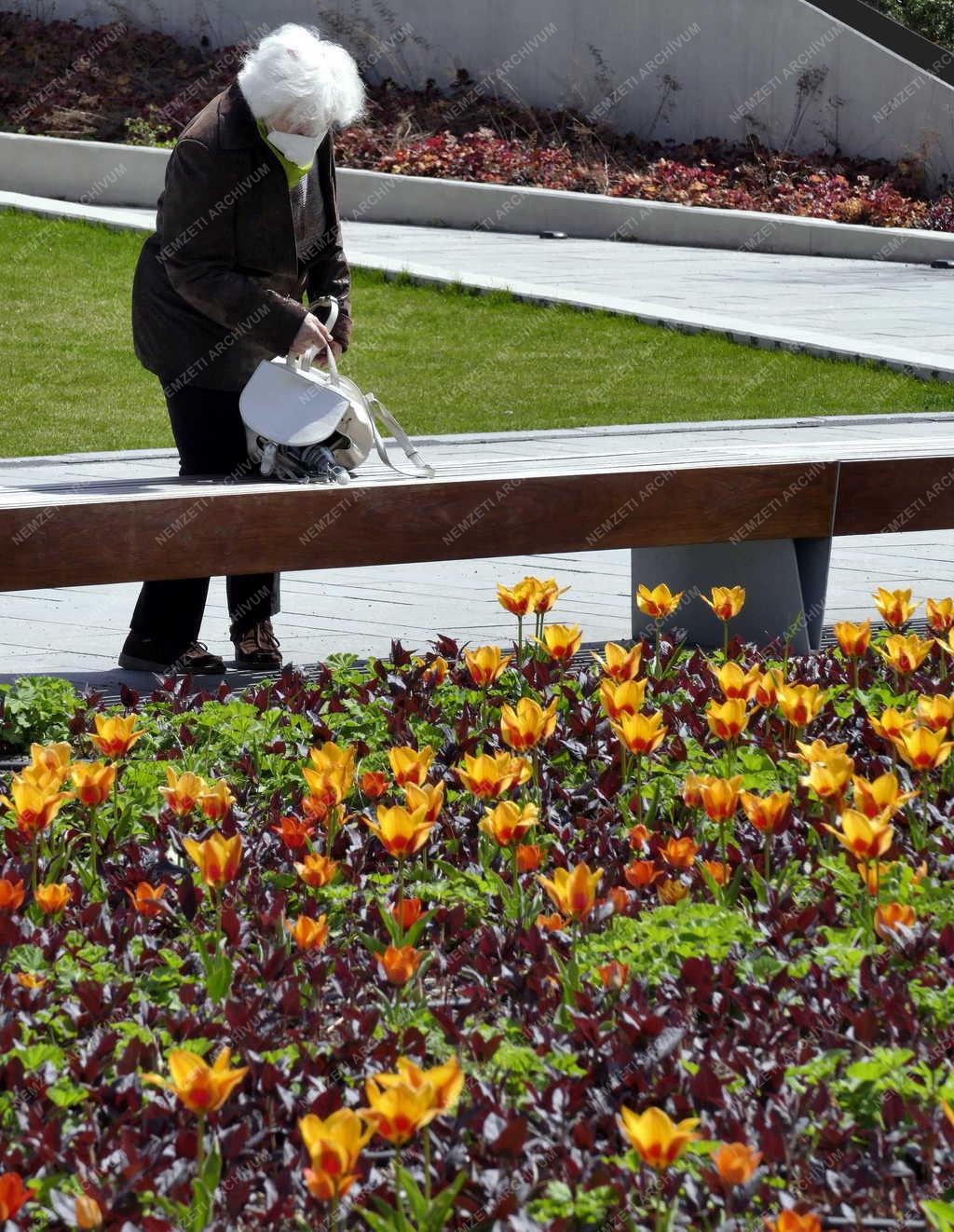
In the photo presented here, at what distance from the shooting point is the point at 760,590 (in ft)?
18.1

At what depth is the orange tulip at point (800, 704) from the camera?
3.28 metres

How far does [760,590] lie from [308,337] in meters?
1.69

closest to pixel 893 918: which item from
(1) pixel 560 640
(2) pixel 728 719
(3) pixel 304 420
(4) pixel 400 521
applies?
(2) pixel 728 719

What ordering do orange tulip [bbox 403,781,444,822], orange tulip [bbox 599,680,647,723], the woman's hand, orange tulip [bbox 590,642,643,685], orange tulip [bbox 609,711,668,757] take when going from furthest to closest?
the woman's hand, orange tulip [bbox 590,642,643,685], orange tulip [bbox 599,680,647,723], orange tulip [bbox 609,711,668,757], orange tulip [bbox 403,781,444,822]

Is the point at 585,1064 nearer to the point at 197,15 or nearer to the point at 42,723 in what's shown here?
the point at 42,723

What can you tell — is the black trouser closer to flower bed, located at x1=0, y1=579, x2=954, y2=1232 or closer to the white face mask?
the white face mask

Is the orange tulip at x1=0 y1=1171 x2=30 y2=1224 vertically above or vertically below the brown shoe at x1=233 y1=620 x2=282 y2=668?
above

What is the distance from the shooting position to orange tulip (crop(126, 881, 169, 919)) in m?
2.73

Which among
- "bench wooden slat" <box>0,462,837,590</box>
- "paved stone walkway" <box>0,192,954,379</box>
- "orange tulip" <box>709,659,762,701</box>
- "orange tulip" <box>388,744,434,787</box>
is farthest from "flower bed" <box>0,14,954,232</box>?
"orange tulip" <box>388,744,434,787</box>

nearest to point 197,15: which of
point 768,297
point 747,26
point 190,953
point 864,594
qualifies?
point 747,26

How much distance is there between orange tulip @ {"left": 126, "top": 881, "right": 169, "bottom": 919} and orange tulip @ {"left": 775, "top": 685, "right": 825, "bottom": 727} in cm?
126

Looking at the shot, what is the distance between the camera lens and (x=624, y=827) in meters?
3.38

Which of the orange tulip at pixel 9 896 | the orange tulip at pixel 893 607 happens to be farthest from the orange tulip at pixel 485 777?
the orange tulip at pixel 893 607

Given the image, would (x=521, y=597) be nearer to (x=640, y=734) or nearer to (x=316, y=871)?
(x=640, y=734)
